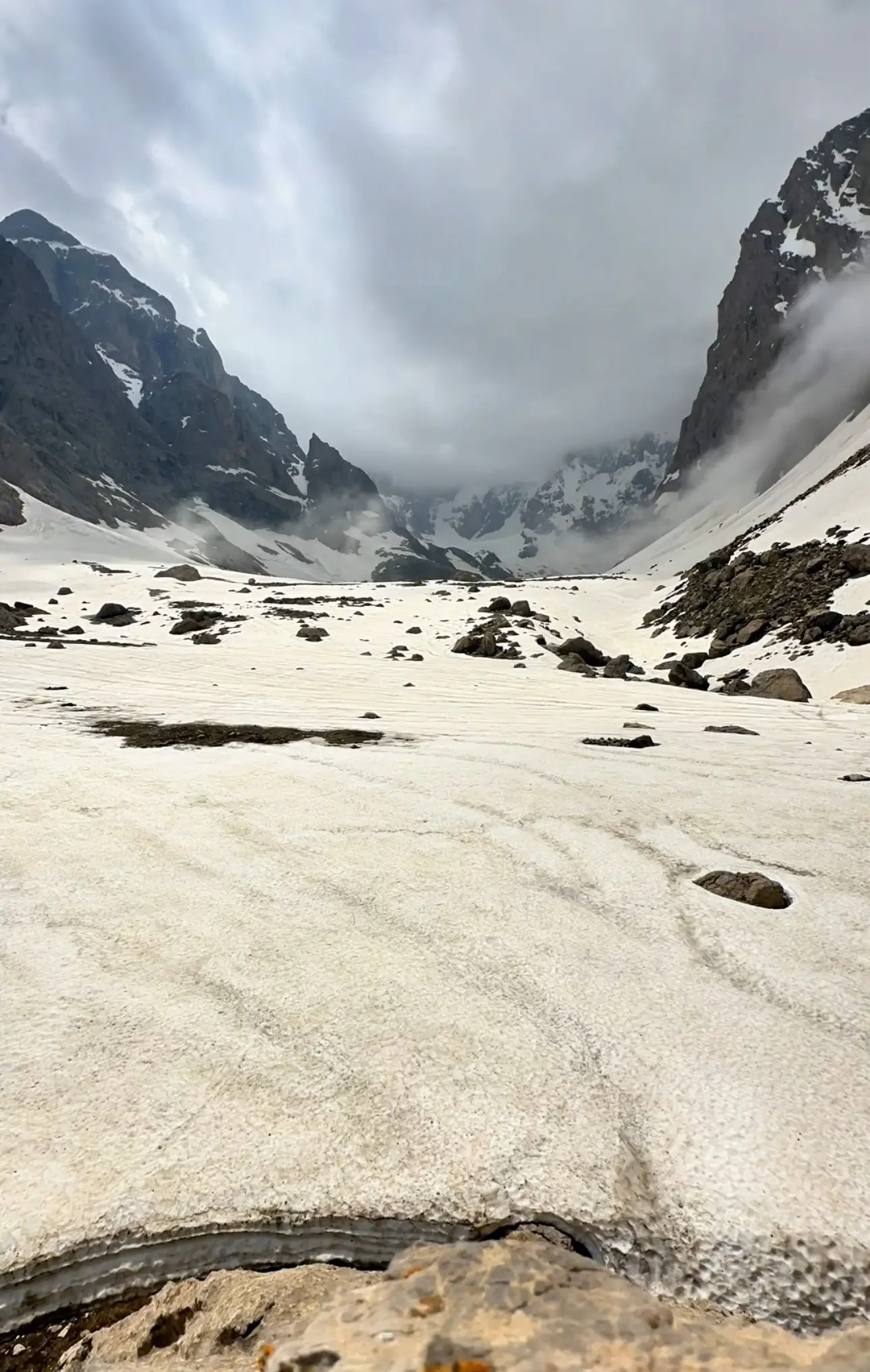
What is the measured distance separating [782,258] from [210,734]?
7040 inches

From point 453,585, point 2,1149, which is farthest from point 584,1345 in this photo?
point 453,585

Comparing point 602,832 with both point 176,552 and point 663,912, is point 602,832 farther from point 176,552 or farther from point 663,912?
point 176,552

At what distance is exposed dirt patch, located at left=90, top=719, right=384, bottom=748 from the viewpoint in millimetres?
7430

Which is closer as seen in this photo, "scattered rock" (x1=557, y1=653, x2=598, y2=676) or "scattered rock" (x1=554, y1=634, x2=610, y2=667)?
"scattered rock" (x1=557, y1=653, x2=598, y2=676)

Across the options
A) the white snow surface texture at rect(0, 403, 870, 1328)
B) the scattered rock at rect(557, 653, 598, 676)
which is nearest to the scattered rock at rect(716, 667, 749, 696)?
the scattered rock at rect(557, 653, 598, 676)

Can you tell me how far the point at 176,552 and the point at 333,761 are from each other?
12948 centimetres

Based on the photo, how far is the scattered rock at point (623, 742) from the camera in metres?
7.56

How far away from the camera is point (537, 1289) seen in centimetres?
145

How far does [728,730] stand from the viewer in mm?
8820

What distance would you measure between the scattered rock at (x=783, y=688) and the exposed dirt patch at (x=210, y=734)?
9437 mm

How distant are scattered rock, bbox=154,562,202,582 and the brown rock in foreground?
4577 cm

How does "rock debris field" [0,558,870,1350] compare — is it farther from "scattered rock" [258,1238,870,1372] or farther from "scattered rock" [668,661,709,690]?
"scattered rock" [668,661,709,690]

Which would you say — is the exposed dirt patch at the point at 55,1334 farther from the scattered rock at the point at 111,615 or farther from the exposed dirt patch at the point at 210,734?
the scattered rock at the point at 111,615

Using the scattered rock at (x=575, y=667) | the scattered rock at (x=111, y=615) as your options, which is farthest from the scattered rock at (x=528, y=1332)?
the scattered rock at (x=111, y=615)
